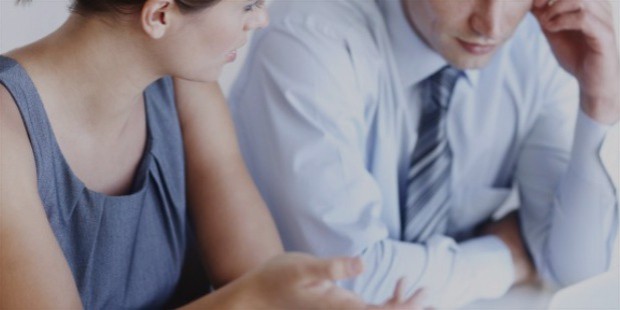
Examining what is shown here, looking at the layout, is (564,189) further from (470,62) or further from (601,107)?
(470,62)

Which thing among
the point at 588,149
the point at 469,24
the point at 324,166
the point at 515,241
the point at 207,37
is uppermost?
the point at 207,37

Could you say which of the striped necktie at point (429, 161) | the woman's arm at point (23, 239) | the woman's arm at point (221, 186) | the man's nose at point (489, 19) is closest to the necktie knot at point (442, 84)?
the striped necktie at point (429, 161)

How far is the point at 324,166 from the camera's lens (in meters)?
1.13

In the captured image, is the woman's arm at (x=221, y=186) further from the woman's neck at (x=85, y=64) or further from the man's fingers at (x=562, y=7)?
the man's fingers at (x=562, y=7)

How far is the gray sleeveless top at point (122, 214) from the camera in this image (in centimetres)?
82

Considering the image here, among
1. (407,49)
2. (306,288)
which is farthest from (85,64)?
(407,49)

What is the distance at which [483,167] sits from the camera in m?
1.37

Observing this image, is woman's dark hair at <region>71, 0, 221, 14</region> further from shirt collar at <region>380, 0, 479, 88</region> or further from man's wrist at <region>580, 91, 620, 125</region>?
man's wrist at <region>580, 91, 620, 125</region>

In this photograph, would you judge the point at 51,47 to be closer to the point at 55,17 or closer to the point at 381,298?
the point at 55,17

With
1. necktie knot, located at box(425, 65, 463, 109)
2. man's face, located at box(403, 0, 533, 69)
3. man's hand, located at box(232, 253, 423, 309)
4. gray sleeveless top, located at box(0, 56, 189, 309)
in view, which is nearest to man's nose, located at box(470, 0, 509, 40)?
man's face, located at box(403, 0, 533, 69)

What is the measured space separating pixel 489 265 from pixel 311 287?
55 cm

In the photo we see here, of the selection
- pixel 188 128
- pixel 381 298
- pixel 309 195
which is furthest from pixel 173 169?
pixel 381 298

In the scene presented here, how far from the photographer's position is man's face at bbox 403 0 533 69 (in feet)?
3.78

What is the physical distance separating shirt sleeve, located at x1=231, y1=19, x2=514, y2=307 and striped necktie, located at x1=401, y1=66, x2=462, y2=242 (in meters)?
0.07
